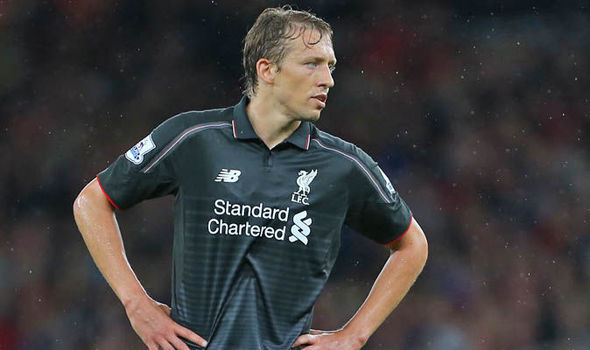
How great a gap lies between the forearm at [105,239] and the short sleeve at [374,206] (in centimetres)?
81

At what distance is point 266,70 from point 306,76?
0.58 ft

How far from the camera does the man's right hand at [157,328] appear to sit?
3.21 meters

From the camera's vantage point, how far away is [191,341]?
10.6 ft

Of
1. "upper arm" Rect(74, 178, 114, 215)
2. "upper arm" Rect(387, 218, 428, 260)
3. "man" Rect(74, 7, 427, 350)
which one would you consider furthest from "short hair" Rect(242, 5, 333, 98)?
"upper arm" Rect(387, 218, 428, 260)

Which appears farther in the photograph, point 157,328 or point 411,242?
point 411,242

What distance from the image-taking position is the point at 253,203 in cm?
324

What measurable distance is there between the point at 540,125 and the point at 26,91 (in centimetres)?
422

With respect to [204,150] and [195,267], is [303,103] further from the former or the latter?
[195,267]

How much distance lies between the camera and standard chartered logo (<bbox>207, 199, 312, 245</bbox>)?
322 centimetres

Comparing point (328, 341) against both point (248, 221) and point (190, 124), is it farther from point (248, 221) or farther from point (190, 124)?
point (190, 124)

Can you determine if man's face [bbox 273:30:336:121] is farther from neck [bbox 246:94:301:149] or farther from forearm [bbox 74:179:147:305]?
forearm [bbox 74:179:147:305]

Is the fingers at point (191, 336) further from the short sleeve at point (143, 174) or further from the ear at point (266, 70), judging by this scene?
the ear at point (266, 70)

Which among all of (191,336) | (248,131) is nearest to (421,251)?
(248,131)

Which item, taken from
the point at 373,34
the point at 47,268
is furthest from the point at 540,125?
the point at 47,268
